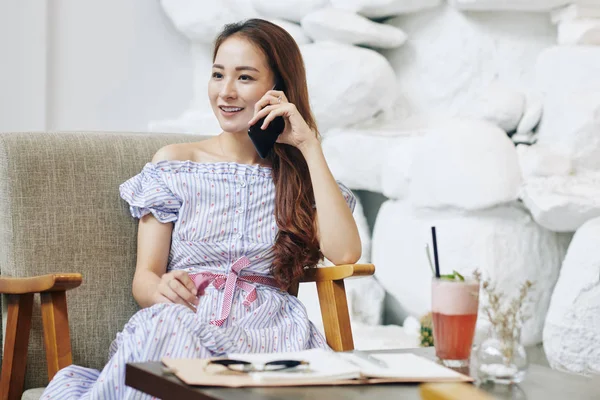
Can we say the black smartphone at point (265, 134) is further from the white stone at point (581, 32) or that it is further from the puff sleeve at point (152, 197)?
the white stone at point (581, 32)

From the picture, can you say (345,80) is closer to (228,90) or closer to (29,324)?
(228,90)

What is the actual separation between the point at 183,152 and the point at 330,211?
0.37 m

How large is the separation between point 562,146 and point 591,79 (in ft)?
0.97

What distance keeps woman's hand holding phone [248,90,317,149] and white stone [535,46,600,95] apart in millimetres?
1964

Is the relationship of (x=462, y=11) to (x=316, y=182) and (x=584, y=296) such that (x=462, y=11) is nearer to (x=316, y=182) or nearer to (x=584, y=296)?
(x=584, y=296)

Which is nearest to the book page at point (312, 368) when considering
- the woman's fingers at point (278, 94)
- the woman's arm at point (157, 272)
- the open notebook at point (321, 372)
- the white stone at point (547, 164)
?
the open notebook at point (321, 372)

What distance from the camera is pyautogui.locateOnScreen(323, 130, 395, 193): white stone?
3.73 metres

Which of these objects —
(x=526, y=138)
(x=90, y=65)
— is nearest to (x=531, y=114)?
(x=526, y=138)

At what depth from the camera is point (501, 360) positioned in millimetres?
1117

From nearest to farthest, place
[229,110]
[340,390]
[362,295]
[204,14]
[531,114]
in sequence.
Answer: [340,390], [229,110], [531,114], [362,295], [204,14]

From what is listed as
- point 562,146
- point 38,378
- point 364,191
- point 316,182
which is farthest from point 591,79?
point 38,378

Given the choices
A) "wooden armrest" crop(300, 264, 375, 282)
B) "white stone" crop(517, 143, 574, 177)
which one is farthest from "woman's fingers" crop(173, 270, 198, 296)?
"white stone" crop(517, 143, 574, 177)

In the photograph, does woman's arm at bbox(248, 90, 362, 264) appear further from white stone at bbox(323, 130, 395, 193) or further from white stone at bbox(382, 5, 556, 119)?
white stone at bbox(382, 5, 556, 119)

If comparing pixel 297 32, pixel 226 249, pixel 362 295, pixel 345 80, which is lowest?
pixel 362 295
